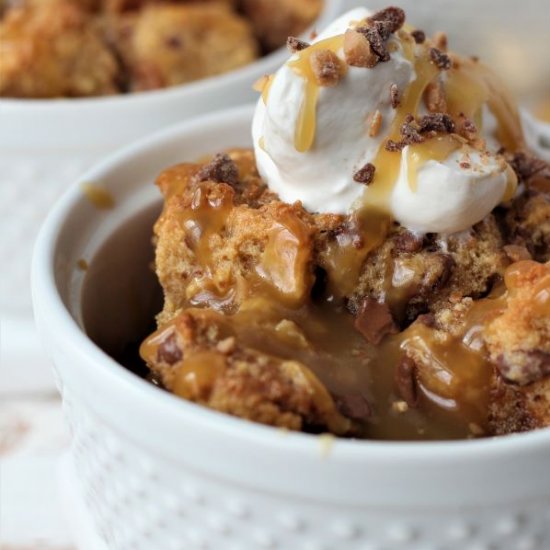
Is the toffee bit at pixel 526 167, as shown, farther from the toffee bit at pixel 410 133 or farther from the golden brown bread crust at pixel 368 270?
the toffee bit at pixel 410 133

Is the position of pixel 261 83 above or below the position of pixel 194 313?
above

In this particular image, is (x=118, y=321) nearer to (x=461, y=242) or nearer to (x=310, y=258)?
(x=310, y=258)

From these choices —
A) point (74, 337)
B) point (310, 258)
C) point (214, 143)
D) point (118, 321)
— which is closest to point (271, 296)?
point (310, 258)

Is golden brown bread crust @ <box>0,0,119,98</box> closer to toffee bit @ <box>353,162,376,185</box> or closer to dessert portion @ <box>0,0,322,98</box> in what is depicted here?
dessert portion @ <box>0,0,322,98</box>

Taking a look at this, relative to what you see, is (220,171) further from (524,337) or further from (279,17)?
(279,17)

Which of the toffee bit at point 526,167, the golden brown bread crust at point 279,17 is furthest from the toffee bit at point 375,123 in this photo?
the golden brown bread crust at point 279,17

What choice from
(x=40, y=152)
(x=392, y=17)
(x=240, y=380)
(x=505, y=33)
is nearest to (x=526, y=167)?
(x=392, y=17)
